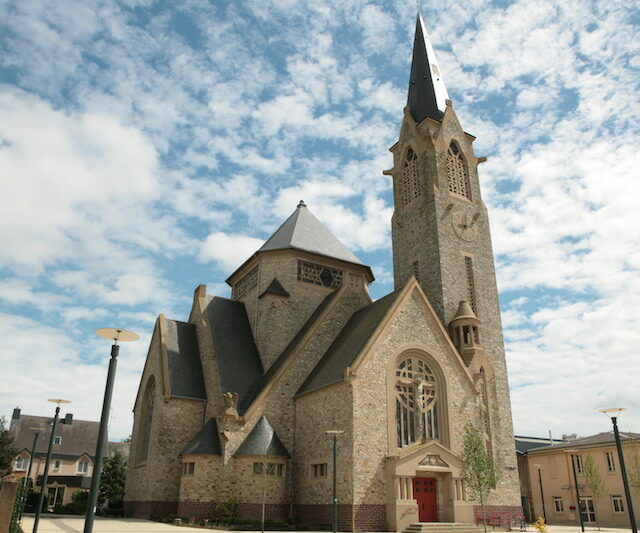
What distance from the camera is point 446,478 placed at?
2391cm

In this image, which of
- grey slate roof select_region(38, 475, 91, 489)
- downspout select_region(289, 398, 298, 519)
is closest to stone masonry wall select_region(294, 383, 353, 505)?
downspout select_region(289, 398, 298, 519)

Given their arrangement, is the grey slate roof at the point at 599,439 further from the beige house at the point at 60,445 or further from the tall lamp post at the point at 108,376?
the beige house at the point at 60,445

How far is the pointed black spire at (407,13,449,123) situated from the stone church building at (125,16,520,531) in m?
0.19

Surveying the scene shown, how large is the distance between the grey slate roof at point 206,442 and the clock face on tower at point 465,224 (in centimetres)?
1811

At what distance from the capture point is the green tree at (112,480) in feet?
122

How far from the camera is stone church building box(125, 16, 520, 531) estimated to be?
76.9 feet

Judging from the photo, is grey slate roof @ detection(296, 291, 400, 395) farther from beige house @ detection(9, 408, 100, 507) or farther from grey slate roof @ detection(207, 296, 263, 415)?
beige house @ detection(9, 408, 100, 507)

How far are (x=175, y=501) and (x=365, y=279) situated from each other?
58.6 ft

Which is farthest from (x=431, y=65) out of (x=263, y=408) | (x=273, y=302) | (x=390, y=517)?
(x=390, y=517)

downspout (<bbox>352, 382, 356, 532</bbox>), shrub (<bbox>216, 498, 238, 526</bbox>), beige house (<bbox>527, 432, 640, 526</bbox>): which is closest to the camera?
downspout (<bbox>352, 382, 356, 532</bbox>)

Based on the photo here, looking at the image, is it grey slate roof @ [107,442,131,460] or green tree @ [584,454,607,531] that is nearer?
green tree @ [584,454,607,531]

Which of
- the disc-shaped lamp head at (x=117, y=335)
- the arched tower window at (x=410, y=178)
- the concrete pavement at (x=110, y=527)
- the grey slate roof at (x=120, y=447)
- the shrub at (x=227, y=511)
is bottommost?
the concrete pavement at (x=110, y=527)

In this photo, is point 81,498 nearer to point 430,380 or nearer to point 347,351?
point 347,351

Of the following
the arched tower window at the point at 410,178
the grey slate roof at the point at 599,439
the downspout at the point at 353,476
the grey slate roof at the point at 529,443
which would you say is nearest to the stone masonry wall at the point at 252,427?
the downspout at the point at 353,476
